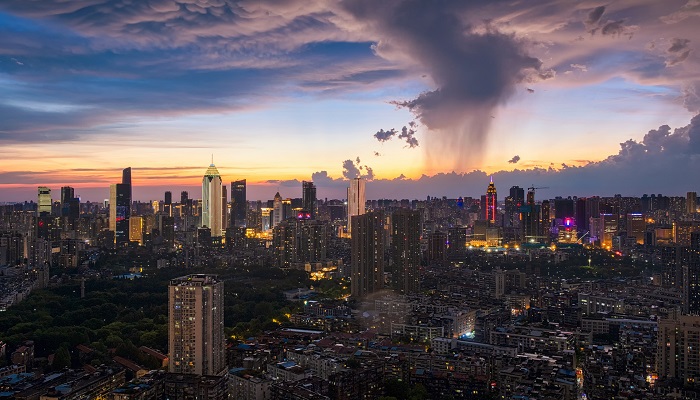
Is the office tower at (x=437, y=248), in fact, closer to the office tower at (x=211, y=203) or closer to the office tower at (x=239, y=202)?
the office tower at (x=211, y=203)

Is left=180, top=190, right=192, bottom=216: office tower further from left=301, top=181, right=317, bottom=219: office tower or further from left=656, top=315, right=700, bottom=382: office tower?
left=656, top=315, right=700, bottom=382: office tower

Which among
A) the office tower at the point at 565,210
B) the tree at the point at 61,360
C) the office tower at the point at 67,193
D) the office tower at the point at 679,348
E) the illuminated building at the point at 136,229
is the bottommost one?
the tree at the point at 61,360

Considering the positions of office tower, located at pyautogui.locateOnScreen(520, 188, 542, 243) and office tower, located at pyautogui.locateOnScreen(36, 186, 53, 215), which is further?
office tower, located at pyautogui.locateOnScreen(36, 186, 53, 215)

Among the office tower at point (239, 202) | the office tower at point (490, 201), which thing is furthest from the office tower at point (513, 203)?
the office tower at point (239, 202)

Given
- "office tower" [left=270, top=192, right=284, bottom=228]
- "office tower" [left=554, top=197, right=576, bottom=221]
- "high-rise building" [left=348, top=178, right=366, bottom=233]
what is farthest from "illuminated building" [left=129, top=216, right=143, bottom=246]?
"office tower" [left=554, top=197, right=576, bottom=221]

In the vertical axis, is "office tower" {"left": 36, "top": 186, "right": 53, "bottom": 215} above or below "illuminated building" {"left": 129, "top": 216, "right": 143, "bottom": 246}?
above

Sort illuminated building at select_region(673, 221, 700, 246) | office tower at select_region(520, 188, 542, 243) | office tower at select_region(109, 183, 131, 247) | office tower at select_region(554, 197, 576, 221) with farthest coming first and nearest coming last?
office tower at select_region(554, 197, 576, 221)
office tower at select_region(109, 183, 131, 247)
office tower at select_region(520, 188, 542, 243)
illuminated building at select_region(673, 221, 700, 246)
